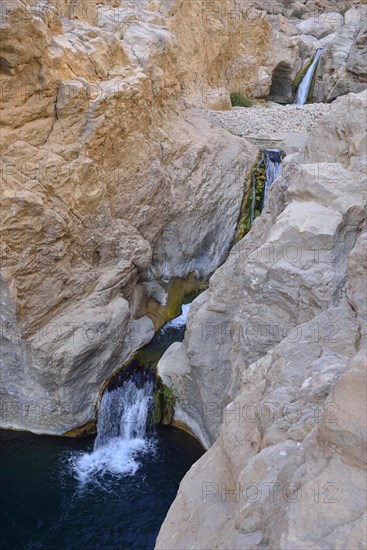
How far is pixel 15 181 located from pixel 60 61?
3.07m

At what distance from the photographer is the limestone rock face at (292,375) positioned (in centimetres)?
330

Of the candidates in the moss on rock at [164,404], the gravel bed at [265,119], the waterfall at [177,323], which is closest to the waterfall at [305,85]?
the gravel bed at [265,119]

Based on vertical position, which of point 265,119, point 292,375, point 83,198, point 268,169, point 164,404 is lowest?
point 164,404

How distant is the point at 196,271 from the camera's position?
15359mm

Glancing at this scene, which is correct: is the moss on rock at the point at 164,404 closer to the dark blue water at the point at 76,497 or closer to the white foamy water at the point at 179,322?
the dark blue water at the point at 76,497

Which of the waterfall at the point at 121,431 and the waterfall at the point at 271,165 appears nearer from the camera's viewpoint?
the waterfall at the point at 121,431

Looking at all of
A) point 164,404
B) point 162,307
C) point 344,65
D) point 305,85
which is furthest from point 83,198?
point 305,85

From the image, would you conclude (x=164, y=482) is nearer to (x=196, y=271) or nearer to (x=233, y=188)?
(x=196, y=271)

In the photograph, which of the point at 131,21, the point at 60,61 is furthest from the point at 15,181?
the point at 131,21

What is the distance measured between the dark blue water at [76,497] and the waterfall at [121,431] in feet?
0.81

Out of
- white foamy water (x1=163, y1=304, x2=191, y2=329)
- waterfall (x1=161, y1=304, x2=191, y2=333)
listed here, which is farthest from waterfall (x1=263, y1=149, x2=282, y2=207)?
waterfall (x1=161, y1=304, x2=191, y2=333)

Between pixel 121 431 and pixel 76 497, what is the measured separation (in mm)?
1952

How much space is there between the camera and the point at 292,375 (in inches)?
188

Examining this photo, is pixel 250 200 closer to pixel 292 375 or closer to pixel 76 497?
pixel 76 497
